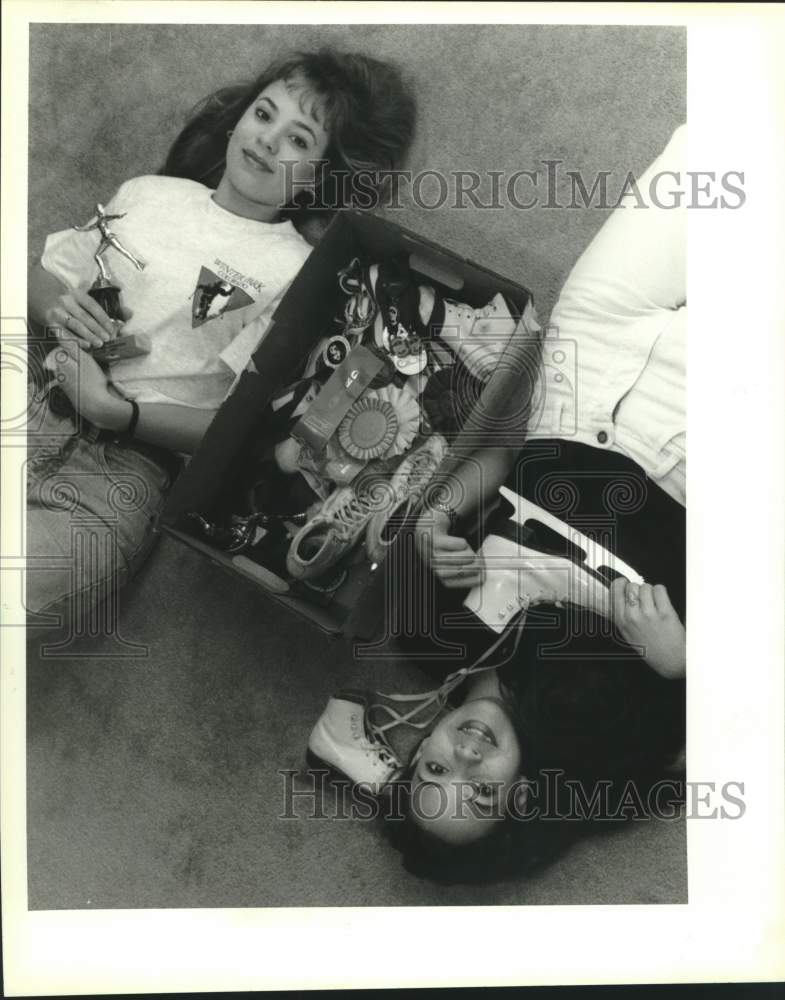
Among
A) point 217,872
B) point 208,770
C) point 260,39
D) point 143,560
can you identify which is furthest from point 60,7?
point 217,872

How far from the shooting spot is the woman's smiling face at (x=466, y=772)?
997mm

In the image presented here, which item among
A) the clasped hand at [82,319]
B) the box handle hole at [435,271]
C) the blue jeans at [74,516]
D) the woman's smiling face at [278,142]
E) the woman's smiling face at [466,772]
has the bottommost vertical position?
the woman's smiling face at [466,772]

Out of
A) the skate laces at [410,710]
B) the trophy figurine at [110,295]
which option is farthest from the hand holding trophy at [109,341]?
the skate laces at [410,710]

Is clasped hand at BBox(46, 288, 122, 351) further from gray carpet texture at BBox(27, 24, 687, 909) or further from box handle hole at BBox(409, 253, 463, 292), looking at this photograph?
box handle hole at BBox(409, 253, 463, 292)

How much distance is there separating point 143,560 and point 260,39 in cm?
73

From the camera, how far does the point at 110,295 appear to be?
1022 millimetres

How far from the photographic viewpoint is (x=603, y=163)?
1034 millimetres

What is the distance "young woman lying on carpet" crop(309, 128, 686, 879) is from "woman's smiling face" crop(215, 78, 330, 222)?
39 cm

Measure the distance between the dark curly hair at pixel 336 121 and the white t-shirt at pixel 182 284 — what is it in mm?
74

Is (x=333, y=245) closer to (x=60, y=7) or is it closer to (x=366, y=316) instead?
(x=366, y=316)

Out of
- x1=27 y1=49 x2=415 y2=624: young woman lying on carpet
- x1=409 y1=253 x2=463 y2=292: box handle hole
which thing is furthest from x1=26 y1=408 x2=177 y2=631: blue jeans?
x1=409 y1=253 x2=463 y2=292: box handle hole

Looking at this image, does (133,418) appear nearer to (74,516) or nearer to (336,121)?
(74,516)

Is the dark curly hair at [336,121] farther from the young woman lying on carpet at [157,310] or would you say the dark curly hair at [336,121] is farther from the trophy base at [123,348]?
the trophy base at [123,348]

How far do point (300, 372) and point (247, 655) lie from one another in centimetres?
40
